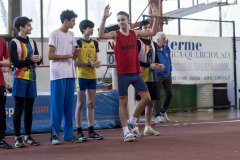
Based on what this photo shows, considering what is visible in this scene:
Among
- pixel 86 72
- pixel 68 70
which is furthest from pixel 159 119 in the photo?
pixel 68 70

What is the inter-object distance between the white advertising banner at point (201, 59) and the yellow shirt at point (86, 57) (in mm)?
6079

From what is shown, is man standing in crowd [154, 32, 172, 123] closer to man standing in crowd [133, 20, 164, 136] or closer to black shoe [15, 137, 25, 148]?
man standing in crowd [133, 20, 164, 136]

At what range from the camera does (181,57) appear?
1229cm

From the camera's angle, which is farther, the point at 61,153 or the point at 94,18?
the point at 94,18

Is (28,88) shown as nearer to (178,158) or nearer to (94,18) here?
(178,158)

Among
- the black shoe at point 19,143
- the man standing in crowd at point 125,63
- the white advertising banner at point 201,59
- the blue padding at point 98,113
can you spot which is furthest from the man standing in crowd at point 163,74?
the black shoe at point 19,143

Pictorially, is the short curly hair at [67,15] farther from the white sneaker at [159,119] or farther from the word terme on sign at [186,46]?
the word terme on sign at [186,46]

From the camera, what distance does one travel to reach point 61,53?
5785 millimetres

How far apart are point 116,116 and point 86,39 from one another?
7.86ft

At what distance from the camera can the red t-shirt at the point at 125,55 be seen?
584 cm

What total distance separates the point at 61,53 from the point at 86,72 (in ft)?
1.54

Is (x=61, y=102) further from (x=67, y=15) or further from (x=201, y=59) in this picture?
(x=201, y=59)

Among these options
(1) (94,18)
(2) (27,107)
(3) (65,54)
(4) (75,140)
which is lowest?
(4) (75,140)

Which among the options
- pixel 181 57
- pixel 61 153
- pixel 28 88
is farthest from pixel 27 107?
pixel 181 57
